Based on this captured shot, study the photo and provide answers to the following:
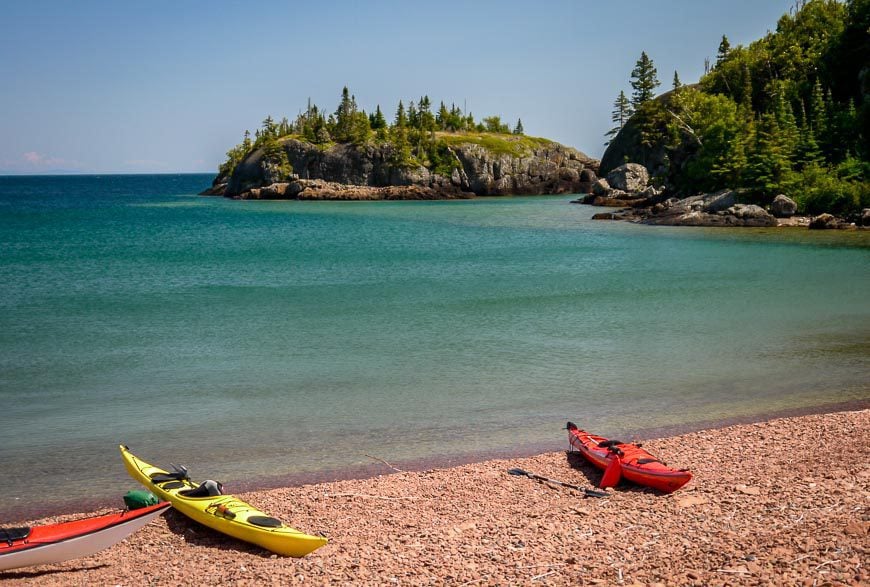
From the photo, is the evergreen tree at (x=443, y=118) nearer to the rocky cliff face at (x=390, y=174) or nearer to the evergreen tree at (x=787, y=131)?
the rocky cliff face at (x=390, y=174)

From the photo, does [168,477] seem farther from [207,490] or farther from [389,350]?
[389,350]

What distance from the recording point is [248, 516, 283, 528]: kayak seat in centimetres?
933

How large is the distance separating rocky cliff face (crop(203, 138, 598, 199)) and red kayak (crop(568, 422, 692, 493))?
4442 inches

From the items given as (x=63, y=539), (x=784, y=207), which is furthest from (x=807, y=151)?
(x=63, y=539)

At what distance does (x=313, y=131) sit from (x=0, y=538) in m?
135

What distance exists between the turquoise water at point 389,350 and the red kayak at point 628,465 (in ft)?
6.15

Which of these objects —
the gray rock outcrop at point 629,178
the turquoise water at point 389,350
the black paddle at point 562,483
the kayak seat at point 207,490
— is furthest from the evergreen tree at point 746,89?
the kayak seat at point 207,490

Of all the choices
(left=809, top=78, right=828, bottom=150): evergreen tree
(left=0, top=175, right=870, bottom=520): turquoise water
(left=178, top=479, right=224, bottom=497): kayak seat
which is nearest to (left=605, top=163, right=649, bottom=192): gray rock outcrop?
(left=809, top=78, right=828, bottom=150): evergreen tree

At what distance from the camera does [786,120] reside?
74250 millimetres

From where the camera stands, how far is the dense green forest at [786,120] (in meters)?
66.5

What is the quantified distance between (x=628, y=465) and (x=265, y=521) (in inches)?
230

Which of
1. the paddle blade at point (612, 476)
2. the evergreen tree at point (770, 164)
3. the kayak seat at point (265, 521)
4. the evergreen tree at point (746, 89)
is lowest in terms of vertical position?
the paddle blade at point (612, 476)

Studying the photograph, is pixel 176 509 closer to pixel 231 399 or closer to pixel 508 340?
pixel 231 399

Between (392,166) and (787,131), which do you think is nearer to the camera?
(787,131)
